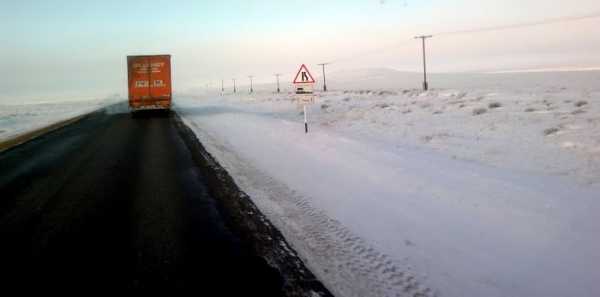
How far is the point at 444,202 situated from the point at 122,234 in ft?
15.7

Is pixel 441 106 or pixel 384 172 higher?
pixel 441 106

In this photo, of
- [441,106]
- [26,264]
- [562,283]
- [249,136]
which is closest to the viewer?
[562,283]

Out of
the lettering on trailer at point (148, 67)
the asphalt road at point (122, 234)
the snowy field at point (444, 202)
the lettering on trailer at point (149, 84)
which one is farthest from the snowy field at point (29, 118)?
the snowy field at point (444, 202)

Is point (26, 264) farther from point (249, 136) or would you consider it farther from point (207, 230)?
point (249, 136)

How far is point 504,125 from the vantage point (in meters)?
11.6

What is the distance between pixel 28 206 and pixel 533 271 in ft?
24.2

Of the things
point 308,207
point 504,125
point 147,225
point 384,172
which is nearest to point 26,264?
point 147,225

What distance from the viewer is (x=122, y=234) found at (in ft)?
16.0

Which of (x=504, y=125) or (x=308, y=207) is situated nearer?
(x=308, y=207)

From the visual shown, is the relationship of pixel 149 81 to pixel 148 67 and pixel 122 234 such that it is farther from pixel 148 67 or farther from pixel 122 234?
pixel 122 234

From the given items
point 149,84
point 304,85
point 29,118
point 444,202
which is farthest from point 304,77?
point 29,118

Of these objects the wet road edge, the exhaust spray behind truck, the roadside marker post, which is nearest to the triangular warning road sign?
the roadside marker post

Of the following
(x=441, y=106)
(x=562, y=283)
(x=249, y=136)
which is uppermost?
(x=441, y=106)

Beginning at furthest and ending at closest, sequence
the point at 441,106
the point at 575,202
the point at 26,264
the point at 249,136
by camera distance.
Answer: the point at 441,106 < the point at 249,136 < the point at 575,202 < the point at 26,264
